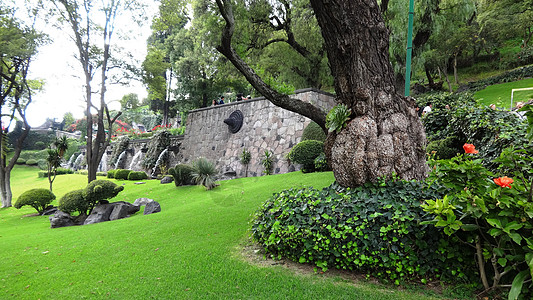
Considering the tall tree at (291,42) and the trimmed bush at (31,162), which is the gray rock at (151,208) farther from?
the trimmed bush at (31,162)

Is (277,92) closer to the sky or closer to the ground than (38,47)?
closer to the ground

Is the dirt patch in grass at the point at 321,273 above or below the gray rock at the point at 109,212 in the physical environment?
above

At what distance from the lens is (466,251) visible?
8.78 ft

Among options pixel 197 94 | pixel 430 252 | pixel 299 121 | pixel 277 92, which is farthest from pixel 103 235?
pixel 197 94

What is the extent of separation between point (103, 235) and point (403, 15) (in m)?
13.6

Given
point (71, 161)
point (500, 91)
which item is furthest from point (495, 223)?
point (71, 161)

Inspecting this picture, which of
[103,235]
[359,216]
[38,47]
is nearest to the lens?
[359,216]

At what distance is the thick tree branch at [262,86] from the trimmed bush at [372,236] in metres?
1.51

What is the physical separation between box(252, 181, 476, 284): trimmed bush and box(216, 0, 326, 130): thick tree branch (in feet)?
4.95

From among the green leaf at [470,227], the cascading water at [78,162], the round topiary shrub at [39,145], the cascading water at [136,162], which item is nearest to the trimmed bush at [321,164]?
the green leaf at [470,227]

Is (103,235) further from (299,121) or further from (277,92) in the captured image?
(299,121)

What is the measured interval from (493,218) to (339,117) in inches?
83.7

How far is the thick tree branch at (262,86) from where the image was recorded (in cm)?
454

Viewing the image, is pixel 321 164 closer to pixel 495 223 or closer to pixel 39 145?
pixel 495 223
